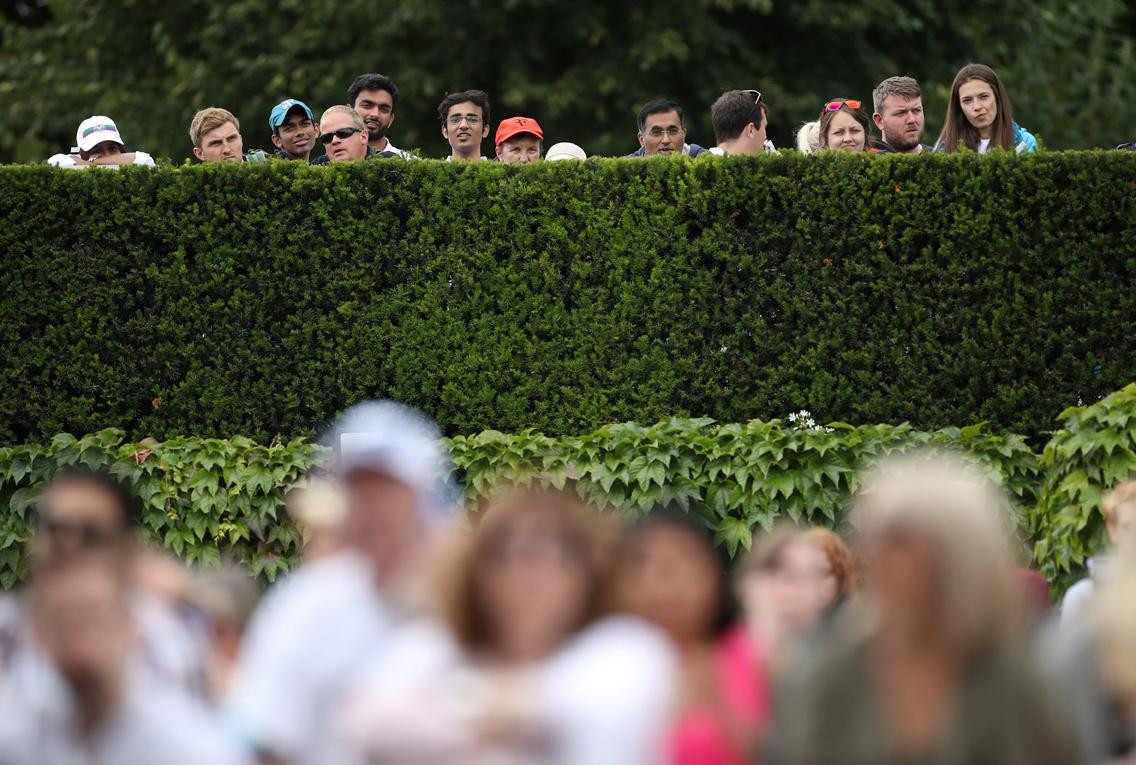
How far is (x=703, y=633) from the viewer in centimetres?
469

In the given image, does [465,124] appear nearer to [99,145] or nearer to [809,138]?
[809,138]

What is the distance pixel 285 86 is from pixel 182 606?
14.7 meters

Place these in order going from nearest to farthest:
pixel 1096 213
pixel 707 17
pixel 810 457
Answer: pixel 810 457
pixel 1096 213
pixel 707 17

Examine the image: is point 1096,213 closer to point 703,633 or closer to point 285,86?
point 703,633

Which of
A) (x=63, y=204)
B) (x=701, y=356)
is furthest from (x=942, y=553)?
(x=63, y=204)

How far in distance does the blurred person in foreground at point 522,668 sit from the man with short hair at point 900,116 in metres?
7.65

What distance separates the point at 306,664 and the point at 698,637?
1.13 metres

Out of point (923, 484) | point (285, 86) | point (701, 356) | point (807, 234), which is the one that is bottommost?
point (923, 484)

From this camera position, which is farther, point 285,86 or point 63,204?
point 285,86

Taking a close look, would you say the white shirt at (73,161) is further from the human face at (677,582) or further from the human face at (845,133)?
the human face at (677,582)

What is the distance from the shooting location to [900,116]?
11219mm

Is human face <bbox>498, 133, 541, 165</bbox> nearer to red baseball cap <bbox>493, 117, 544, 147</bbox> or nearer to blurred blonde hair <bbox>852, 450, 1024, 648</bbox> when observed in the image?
red baseball cap <bbox>493, 117, 544, 147</bbox>

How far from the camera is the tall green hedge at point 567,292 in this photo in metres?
10.1

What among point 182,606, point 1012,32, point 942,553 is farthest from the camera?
point 1012,32
